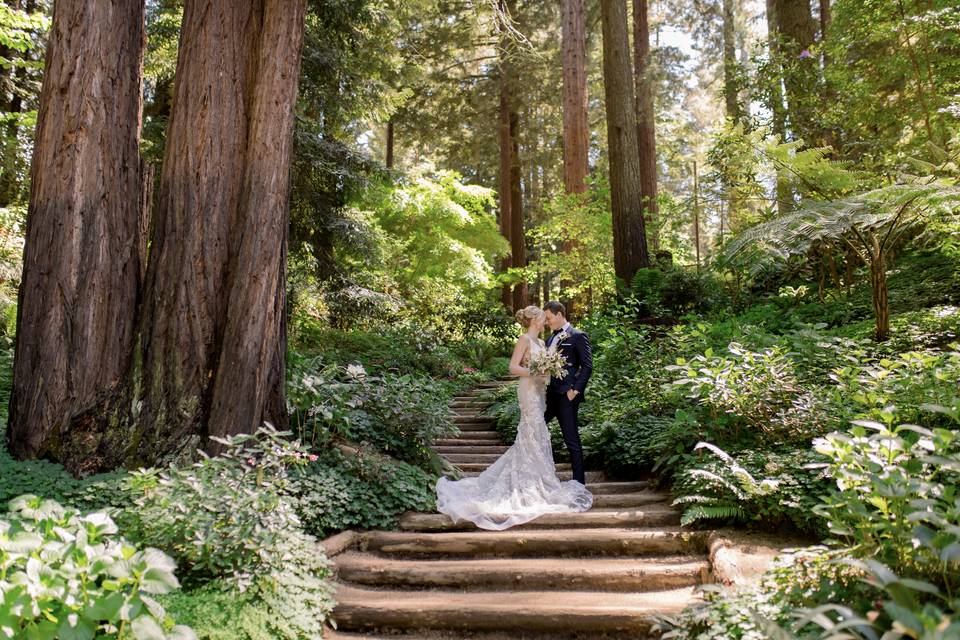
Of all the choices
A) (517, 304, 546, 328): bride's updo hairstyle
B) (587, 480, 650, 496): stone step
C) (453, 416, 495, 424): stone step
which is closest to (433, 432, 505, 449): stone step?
(453, 416, 495, 424): stone step

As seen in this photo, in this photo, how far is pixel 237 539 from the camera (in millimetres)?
3996

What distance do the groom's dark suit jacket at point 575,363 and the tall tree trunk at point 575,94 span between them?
9.59 m

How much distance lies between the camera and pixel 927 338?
673cm

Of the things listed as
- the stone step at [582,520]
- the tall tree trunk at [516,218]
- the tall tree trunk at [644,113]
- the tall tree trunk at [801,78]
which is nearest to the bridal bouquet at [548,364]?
the stone step at [582,520]

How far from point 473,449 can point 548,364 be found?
254 centimetres

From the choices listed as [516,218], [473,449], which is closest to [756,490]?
[473,449]

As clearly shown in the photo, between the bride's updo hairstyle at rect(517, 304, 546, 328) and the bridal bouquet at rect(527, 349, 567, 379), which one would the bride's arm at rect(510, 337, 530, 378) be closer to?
the bridal bouquet at rect(527, 349, 567, 379)

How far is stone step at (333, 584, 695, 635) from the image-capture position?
4.00m

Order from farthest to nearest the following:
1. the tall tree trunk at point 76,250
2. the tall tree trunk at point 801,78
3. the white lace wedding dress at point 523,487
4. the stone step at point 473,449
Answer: the tall tree trunk at point 801,78
the stone step at point 473,449
the white lace wedding dress at point 523,487
the tall tree trunk at point 76,250

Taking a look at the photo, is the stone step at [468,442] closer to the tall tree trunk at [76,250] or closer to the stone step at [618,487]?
the stone step at [618,487]

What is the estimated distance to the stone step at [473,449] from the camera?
8.30 meters

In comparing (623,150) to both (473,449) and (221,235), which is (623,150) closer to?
(473,449)

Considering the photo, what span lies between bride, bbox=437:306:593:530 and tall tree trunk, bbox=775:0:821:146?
835cm

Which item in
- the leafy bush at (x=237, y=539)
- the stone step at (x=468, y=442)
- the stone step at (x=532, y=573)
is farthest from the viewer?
the stone step at (x=468, y=442)
